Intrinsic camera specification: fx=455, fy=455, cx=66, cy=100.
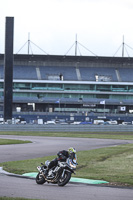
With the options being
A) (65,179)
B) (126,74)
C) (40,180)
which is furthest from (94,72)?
(65,179)

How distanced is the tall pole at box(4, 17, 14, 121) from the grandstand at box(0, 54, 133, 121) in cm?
3645

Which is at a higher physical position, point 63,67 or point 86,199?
point 63,67

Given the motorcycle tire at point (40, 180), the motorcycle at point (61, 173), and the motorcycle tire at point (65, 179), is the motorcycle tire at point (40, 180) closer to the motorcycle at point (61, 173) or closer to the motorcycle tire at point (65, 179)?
the motorcycle at point (61, 173)

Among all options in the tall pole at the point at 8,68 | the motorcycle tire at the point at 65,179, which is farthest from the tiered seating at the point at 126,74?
the motorcycle tire at the point at 65,179

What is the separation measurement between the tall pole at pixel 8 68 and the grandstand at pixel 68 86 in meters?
36.5

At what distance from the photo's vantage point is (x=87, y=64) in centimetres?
12344

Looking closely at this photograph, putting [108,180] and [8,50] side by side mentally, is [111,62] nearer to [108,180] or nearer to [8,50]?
[8,50]

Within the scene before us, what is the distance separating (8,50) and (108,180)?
193 ft

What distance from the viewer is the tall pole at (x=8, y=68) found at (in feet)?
241

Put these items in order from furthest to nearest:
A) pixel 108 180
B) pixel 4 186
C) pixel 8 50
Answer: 1. pixel 8 50
2. pixel 108 180
3. pixel 4 186

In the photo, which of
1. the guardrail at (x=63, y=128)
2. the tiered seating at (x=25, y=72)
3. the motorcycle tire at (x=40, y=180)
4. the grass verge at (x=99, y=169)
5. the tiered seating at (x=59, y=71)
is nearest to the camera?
the motorcycle tire at (x=40, y=180)

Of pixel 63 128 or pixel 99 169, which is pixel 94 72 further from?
pixel 99 169

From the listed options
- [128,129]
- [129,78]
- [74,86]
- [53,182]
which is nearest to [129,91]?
[129,78]

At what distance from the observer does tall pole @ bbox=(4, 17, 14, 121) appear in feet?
241
